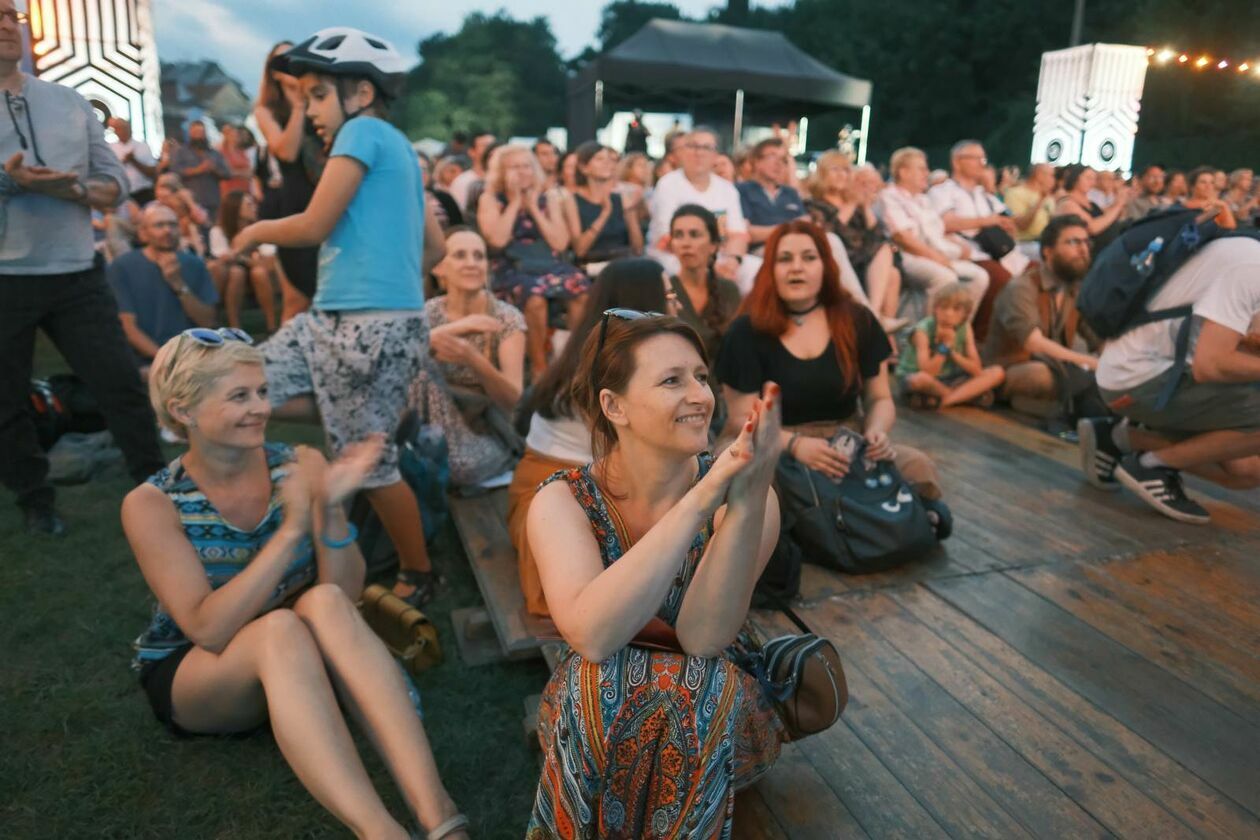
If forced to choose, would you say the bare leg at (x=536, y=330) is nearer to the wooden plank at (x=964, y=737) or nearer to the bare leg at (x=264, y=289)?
the bare leg at (x=264, y=289)

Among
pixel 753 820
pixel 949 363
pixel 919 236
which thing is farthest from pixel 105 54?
pixel 919 236

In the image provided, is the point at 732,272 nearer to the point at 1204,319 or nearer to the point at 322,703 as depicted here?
the point at 1204,319

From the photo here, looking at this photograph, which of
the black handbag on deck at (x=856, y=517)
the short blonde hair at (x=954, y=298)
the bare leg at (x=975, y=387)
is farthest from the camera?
the short blonde hair at (x=954, y=298)

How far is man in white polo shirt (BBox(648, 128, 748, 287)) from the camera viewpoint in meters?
5.83

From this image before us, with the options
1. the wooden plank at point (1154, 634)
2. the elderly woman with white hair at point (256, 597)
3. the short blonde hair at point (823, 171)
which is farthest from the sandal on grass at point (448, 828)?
the short blonde hair at point (823, 171)

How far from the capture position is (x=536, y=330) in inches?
234

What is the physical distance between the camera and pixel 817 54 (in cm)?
3662

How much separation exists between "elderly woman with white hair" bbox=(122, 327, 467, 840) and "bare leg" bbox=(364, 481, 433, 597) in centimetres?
71

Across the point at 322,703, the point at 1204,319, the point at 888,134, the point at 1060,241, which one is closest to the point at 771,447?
the point at 322,703

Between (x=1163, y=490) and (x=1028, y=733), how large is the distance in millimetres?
2005

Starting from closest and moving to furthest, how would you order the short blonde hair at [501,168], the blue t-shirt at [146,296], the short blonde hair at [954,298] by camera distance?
the blue t-shirt at [146,296] < the short blonde hair at [954,298] < the short blonde hair at [501,168]

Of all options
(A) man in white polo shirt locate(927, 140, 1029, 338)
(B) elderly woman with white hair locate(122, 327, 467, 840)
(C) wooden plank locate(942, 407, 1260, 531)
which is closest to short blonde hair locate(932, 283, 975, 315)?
(C) wooden plank locate(942, 407, 1260, 531)

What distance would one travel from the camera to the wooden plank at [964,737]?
1.90 meters

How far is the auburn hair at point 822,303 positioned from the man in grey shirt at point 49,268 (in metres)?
2.57
